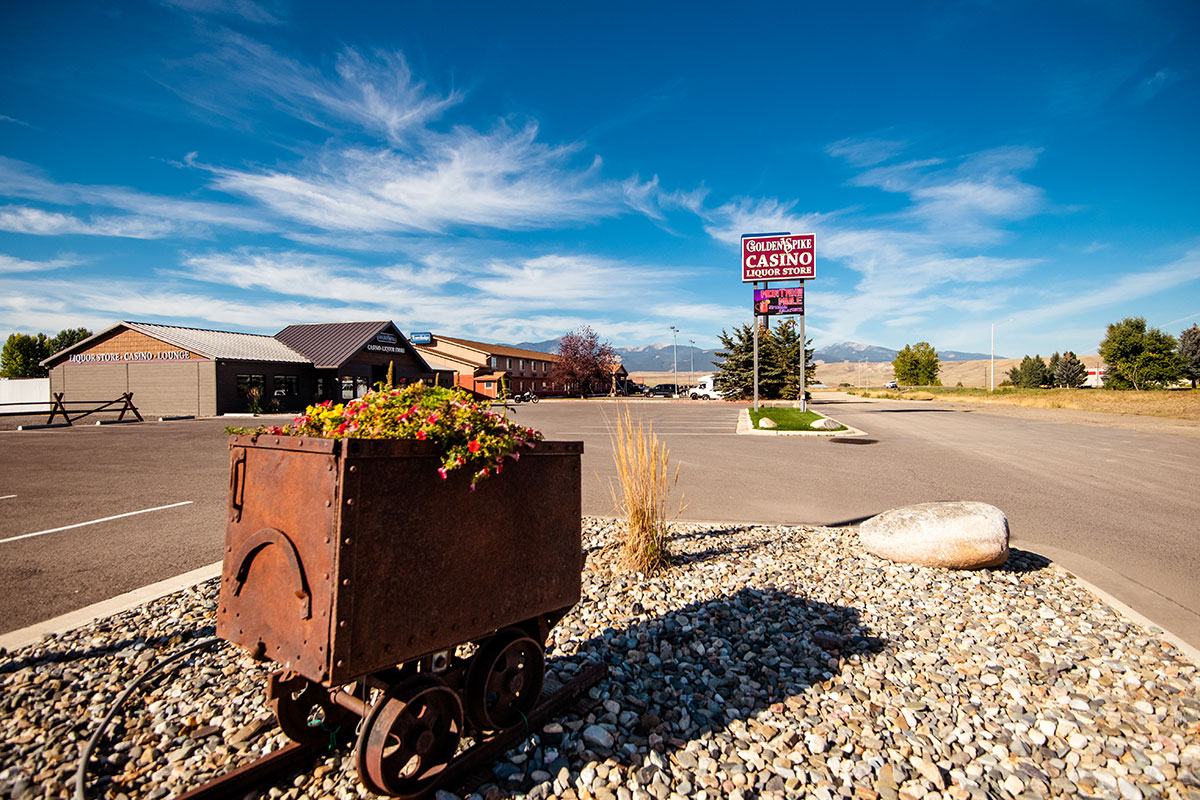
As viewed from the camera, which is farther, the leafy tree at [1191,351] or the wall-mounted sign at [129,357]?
the leafy tree at [1191,351]

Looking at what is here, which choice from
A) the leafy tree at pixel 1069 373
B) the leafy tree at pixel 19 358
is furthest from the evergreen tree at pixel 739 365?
the leafy tree at pixel 19 358

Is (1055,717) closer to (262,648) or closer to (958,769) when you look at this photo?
(958,769)

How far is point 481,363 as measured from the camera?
65.4 m

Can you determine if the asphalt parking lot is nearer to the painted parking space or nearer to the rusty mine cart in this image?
the painted parking space

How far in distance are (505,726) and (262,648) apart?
1.09 meters

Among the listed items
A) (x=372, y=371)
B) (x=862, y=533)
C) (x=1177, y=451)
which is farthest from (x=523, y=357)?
(x=862, y=533)

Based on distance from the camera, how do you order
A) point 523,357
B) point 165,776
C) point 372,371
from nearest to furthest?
point 165,776 → point 372,371 → point 523,357

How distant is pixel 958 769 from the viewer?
8.29 feet

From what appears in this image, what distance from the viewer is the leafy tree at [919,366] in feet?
327

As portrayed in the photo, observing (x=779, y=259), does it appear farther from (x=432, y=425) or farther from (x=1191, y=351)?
(x=1191, y=351)

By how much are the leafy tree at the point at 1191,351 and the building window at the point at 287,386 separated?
82.4 metres

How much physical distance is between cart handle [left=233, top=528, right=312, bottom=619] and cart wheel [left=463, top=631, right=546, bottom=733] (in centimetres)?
82

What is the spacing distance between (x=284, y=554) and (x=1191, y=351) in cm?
9044

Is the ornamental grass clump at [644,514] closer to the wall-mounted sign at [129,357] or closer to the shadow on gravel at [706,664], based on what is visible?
the shadow on gravel at [706,664]
